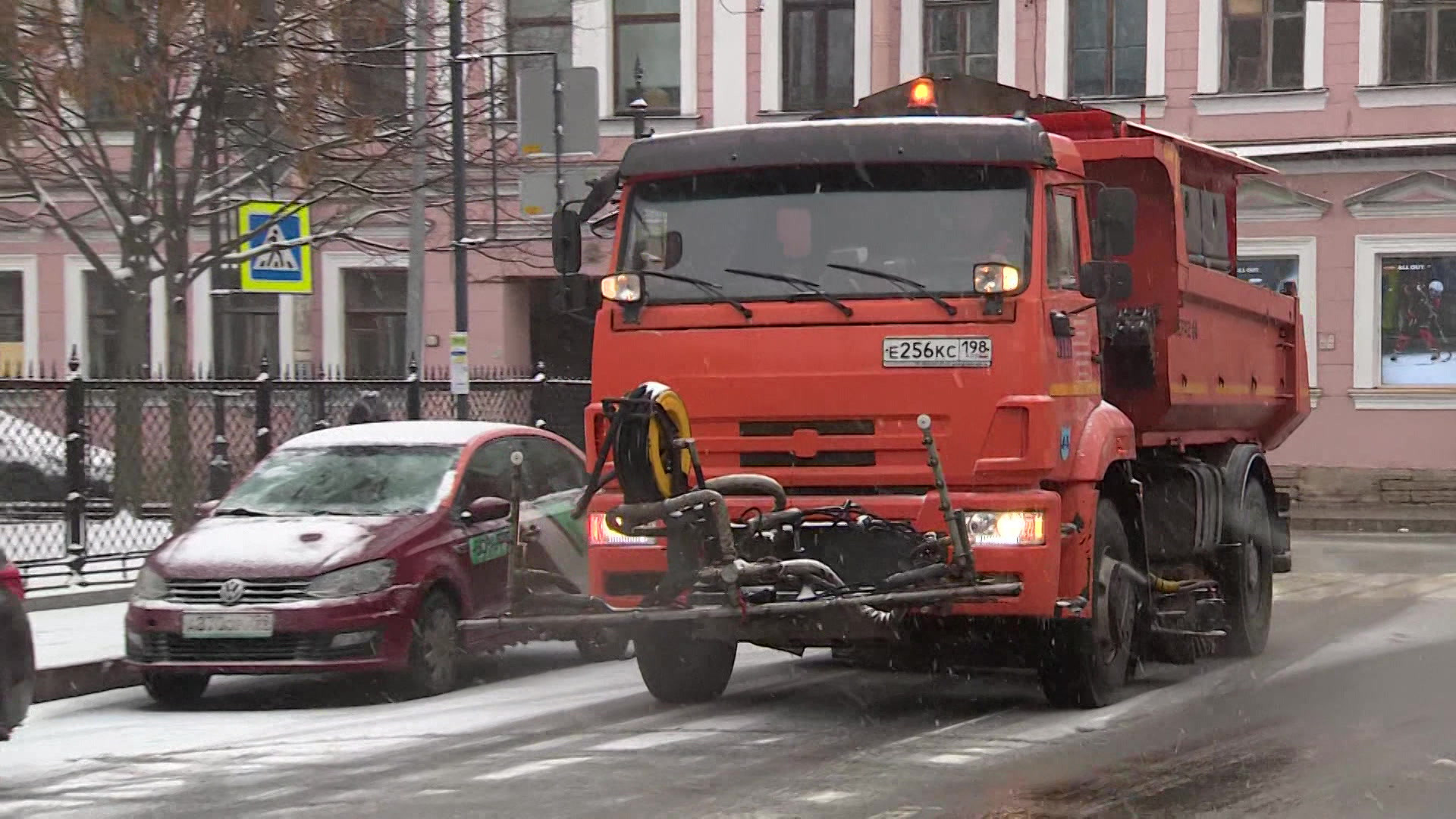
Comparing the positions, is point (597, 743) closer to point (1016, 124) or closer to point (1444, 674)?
point (1016, 124)

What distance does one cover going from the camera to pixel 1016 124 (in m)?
10.1

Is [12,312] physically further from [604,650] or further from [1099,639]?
[1099,639]

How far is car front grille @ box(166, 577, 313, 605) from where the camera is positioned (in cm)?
1141

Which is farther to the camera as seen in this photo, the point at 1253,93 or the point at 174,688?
the point at 1253,93

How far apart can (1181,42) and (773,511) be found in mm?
21508

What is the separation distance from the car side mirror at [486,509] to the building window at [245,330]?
65.6ft

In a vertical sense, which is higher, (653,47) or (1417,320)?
(653,47)

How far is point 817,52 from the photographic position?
103ft

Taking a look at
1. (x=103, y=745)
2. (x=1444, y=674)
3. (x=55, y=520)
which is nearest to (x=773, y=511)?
(x=103, y=745)

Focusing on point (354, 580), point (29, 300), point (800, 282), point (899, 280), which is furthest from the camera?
point (29, 300)

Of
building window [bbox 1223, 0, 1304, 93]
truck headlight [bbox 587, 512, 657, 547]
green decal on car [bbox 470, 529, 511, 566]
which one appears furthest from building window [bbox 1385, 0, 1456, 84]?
truck headlight [bbox 587, 512, 657, 547]

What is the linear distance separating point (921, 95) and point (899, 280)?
1585 mm

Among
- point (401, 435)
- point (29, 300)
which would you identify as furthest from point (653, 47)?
point (401, 435)

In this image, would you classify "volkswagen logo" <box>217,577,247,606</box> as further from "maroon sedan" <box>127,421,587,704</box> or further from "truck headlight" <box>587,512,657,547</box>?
"truck headlight" <box>587,512,657,547</box>
